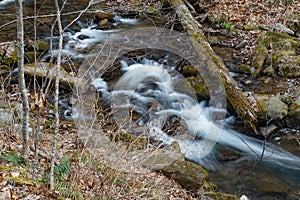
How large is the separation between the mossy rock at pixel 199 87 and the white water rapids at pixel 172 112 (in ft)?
0.60

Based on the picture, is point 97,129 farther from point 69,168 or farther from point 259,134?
point 259,134

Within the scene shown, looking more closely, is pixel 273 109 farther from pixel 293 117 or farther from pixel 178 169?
pixel 178 169

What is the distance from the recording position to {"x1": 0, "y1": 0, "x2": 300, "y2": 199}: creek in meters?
6.35

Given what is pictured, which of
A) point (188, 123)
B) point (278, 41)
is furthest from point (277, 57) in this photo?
point (188, 123)

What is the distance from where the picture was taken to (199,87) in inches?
339

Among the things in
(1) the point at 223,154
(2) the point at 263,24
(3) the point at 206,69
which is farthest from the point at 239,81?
(2) the point at 263,24

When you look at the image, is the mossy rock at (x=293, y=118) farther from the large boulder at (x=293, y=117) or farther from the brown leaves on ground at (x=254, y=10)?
the brown leaves on ground at (x=254, y=10)

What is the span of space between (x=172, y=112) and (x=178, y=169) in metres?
2.87

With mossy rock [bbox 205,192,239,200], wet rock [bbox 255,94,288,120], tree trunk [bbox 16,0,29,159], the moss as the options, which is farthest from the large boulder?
tree trunk [bbox 16,0,29,159]

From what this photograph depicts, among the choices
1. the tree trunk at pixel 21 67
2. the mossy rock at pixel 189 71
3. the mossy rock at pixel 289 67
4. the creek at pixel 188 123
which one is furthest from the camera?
the mossy rock at pixel 289 67

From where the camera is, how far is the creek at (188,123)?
6.35 m

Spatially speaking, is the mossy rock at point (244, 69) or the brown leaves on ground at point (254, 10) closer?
the mossy rock at point (244, 69)

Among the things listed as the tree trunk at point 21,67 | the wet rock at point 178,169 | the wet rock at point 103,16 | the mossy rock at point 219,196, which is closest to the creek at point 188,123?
the mossy rock at point 219,196

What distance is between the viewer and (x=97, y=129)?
5.23 m
